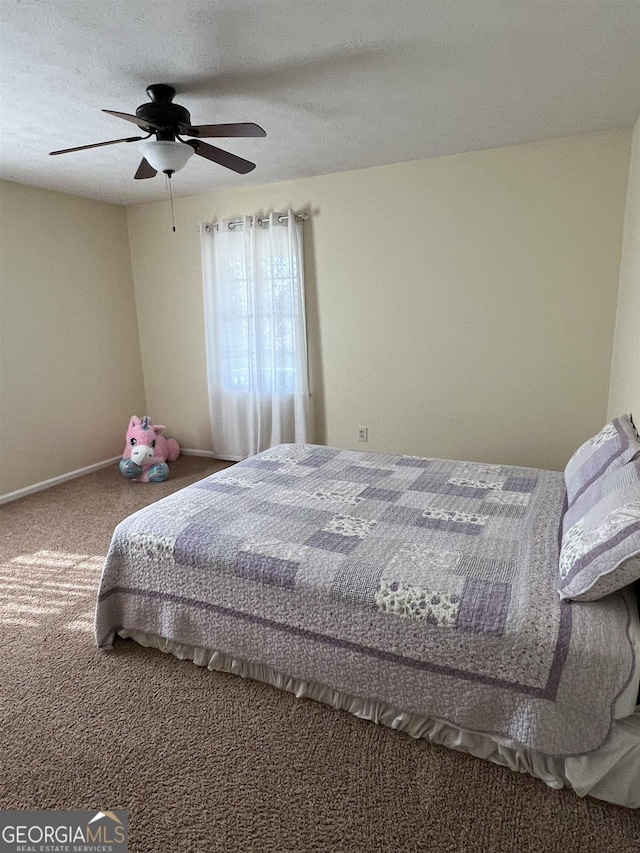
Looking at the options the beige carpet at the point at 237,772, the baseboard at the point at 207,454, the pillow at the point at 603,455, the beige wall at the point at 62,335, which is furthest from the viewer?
the baseboard at the point at 207,454

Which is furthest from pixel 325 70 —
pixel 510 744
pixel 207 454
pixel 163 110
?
pixel 207 454

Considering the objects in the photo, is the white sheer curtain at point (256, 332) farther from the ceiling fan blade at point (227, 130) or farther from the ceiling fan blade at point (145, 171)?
the ceiling fan blade at point (227, 130)

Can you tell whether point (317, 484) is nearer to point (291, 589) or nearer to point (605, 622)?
point (291, 589)

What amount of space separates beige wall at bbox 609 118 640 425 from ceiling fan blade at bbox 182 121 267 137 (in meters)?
2.03

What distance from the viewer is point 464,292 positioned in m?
3.68

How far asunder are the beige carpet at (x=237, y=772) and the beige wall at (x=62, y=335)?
2295mm

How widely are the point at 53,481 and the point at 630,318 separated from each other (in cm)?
434

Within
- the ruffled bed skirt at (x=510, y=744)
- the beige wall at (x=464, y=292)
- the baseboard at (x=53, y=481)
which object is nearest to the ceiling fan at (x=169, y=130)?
the beige wall at (x=464, y=292)

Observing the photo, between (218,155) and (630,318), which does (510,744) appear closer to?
(630,318)

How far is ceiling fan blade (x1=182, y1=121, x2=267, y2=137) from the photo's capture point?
2170 millimetres

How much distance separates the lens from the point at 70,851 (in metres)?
1.34

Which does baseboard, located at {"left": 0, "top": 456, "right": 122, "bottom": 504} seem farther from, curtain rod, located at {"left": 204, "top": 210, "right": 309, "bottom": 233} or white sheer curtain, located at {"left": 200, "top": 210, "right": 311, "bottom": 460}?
curtain rod, located at {"left": 204, "top": 210, "right": 309, "bottom": 233}

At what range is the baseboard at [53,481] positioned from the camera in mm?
3963

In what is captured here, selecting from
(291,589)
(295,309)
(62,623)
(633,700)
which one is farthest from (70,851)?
(295,309)
